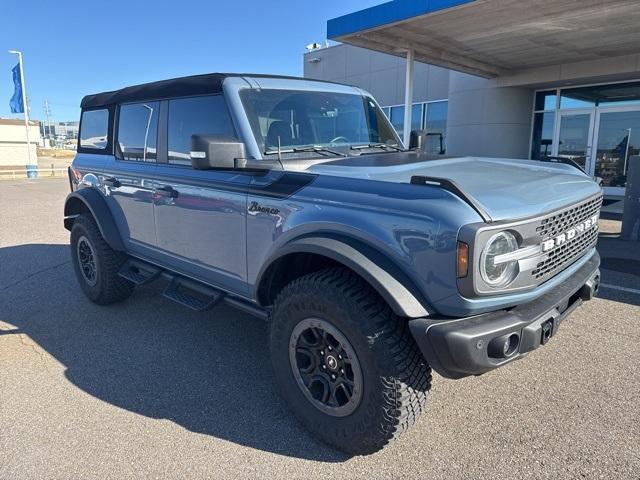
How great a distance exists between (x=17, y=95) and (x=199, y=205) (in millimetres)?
29074

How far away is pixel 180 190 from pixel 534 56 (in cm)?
1037

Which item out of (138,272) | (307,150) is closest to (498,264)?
(307,150)

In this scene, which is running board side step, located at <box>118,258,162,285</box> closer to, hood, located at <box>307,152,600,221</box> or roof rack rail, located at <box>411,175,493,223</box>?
hood, located at <box>307,152,600,221</box>

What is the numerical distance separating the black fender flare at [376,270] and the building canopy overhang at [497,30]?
6591mm

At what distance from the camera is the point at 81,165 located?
507 centimetres

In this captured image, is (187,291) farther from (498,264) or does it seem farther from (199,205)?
(498,264)

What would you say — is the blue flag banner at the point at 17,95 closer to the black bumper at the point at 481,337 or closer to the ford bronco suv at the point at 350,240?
the ford bronco suv at the point at 350,240

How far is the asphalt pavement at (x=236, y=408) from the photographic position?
8.05ft

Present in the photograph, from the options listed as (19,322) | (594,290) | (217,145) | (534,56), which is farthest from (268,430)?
(534,56)

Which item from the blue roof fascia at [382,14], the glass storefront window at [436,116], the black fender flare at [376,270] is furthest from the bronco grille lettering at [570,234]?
the glass storefront window at [436,116]

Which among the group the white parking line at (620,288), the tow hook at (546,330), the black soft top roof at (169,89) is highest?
the black soft top roof at (169,89)

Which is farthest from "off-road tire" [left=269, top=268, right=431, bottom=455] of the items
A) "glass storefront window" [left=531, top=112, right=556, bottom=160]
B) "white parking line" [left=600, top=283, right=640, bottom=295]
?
"glass storefront window" [left=531, top=112, right=556, bottom=160]

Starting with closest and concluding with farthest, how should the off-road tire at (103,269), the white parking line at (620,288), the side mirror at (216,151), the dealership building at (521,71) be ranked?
the side mirror at (216,151) < the off-road tire at (103,269) < the white parking line at (620,288) < the dealership building at (521,71)

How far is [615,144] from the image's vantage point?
12.3 meters
